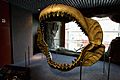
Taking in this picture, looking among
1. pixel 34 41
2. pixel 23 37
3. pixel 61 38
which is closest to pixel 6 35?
pixel 23 37

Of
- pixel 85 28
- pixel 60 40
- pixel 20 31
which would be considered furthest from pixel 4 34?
pixel 60 40

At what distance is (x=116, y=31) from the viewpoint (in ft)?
16.9

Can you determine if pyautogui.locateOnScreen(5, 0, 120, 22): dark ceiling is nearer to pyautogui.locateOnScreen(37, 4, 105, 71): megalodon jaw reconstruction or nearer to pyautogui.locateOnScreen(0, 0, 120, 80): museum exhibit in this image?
pyautogui.locateOnScreen(0, 0, 120, 80): museum exhibit

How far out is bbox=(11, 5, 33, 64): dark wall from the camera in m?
4.14

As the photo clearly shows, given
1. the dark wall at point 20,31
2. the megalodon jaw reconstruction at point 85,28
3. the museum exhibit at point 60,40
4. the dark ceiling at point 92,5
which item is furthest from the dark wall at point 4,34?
the megalodon jaw reconstruction at point 85,28

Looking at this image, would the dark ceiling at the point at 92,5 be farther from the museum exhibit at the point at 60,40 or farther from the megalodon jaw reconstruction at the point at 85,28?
the megalodon jaw reconstruction at the point at 85,28

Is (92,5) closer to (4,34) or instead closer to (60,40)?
(60,40)

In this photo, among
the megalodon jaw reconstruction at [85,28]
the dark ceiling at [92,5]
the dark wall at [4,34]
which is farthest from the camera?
the dark ceiling at [92,5]

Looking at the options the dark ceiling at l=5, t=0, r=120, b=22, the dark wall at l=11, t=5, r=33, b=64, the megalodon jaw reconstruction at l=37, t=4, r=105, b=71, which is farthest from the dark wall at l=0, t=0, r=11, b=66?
the megalodon jaw reconstruction at l=37, t=4, r=105, b=71

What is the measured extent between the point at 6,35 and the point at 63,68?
2.44m

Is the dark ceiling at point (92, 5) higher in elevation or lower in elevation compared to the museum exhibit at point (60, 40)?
higher

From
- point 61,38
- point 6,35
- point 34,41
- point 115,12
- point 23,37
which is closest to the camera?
point 6,35

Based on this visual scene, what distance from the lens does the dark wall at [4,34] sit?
3555 millimetres

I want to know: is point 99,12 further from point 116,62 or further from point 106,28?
point 116,62
